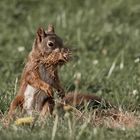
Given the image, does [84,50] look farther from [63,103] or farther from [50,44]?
[63,103]

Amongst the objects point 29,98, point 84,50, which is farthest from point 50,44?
point 84,50

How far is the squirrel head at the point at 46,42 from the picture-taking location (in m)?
6.57

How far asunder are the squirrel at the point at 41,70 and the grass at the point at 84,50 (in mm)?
319

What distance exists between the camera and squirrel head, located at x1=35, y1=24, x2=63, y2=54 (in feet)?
21.6

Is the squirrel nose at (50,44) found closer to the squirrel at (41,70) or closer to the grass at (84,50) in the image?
the squirrel at (41,70)

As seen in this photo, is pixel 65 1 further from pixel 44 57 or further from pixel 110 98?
pixel 44 57

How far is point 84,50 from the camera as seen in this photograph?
33.9ft

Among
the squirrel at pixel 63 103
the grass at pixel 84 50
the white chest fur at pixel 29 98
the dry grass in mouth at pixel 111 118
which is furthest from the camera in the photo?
the white chest fur at pixel 29 98

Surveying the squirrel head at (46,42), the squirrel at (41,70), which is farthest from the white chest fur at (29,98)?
the squirrel head at (46,42)

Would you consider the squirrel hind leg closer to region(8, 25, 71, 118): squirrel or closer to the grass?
region(8, 25, 71, 118): squirrel

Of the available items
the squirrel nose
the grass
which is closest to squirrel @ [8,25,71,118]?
the squirrel nose

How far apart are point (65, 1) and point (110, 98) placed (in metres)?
4.60

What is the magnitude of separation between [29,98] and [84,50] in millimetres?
3848

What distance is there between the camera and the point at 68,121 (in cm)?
567
